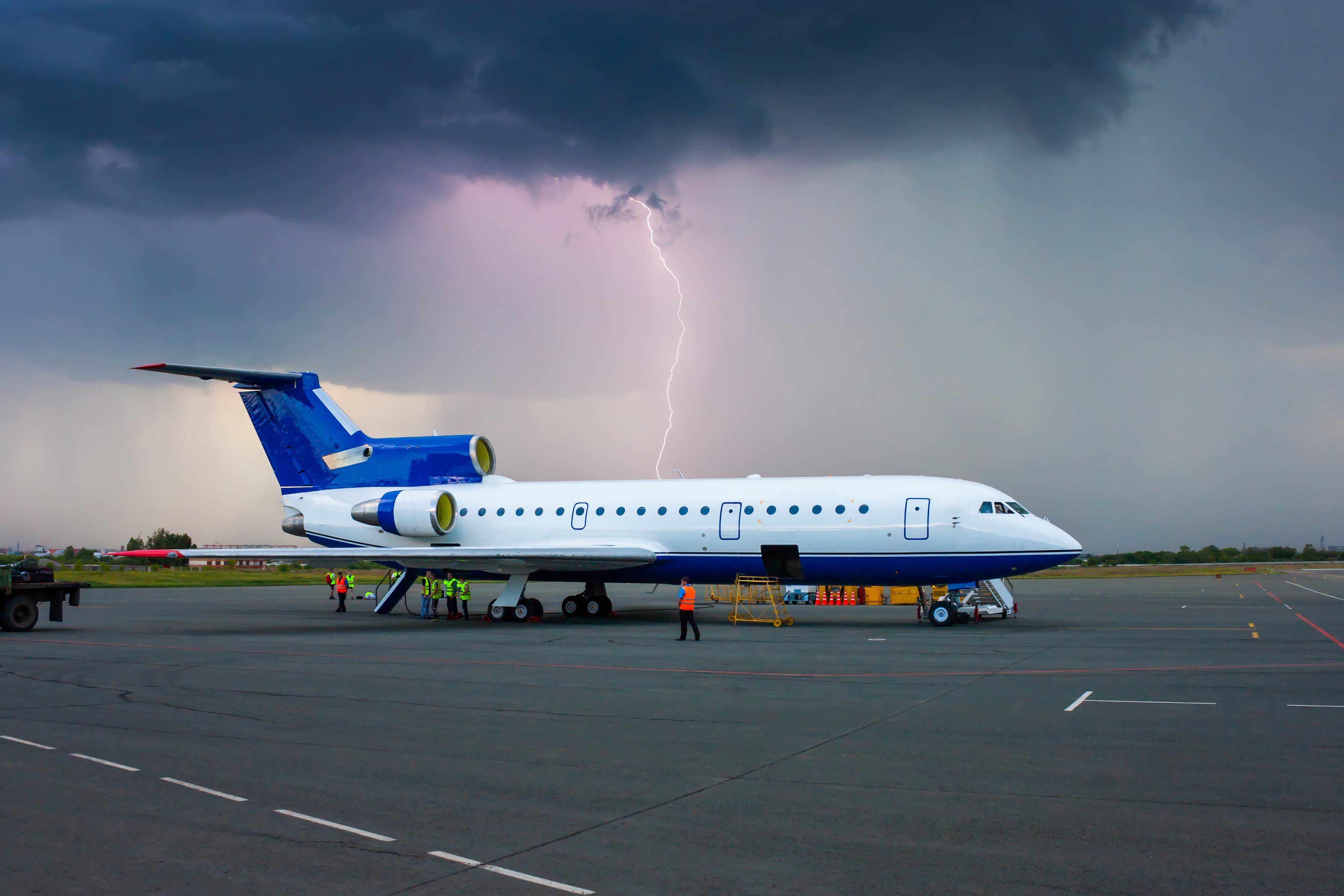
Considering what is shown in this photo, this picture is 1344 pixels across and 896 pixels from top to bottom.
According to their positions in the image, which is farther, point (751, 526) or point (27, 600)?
point (751, 526)

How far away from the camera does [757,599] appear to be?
1144 inches

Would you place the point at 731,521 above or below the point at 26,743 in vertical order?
above

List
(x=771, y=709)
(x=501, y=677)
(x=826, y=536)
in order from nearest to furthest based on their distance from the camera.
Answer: (x=771, y=709) → (x=501, y=677) → (x=826, y=536)

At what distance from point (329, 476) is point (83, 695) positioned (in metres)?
19.8

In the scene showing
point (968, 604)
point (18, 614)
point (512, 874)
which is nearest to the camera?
point (512, 874)

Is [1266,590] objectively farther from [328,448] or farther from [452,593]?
[328,448]

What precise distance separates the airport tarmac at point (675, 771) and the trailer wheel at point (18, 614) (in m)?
6.16

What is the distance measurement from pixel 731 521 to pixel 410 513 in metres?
10.0

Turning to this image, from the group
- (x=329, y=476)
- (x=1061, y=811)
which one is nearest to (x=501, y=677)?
(x=1061, y=811)

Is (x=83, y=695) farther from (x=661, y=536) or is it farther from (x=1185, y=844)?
(x=661, y=536)

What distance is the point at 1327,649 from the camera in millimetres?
19328

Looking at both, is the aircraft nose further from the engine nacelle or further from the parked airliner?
the engine nacelle

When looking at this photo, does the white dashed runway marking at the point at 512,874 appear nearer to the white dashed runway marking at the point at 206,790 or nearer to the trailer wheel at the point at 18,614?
the white dashed runway marking at the point at 206,790

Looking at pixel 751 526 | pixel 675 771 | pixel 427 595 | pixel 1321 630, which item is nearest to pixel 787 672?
pixel 675 771
